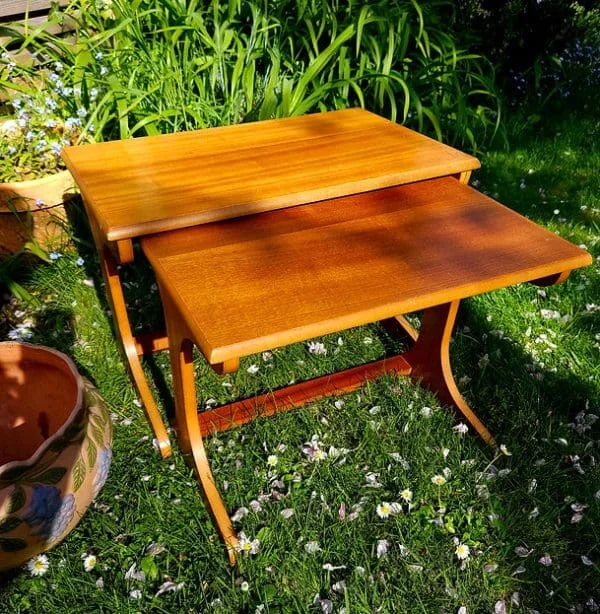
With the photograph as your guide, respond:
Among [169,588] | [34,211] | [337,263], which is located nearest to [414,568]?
[169,588]

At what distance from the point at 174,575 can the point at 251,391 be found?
0.73 m

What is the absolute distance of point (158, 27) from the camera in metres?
2.88

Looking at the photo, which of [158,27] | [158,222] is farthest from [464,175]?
[158,27]

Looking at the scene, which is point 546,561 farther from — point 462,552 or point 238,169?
point 238,169

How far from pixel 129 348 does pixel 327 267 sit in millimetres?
997

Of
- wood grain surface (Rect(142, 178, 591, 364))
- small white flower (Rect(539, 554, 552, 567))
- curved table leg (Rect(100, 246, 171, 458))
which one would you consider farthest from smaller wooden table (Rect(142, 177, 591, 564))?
small white flower (Rect(539, 554, 552, 567))

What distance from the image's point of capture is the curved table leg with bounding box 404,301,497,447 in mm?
1982

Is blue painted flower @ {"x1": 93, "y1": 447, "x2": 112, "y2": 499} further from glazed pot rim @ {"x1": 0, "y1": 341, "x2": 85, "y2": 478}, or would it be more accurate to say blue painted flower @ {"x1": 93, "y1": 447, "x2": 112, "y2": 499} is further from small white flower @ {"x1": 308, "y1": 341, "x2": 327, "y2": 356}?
small white flower @ {"x1": 308, "y1": 341, "x2": 327, "y2": 356}

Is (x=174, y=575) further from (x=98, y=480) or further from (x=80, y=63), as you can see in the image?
(x=80, y=63)

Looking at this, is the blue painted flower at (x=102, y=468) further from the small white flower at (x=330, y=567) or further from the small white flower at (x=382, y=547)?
the small white flower at (x=382, y=547)

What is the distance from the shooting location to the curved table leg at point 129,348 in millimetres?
1909

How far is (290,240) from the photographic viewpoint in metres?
1.45

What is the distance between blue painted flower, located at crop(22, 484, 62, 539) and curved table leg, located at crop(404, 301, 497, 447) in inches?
49.4

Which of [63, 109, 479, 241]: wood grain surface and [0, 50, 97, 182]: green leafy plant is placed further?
[0, 50, 97, 182]: green leafy plant
